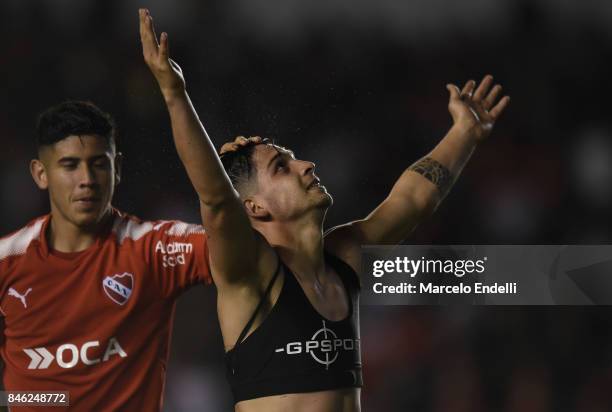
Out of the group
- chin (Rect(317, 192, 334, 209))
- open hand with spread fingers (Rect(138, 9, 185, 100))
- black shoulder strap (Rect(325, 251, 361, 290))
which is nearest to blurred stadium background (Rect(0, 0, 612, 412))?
black shoulder strap (Rect(325, 251, 361, 290))

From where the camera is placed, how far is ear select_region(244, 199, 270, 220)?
9.83 feet

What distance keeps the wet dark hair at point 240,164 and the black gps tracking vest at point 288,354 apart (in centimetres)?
37


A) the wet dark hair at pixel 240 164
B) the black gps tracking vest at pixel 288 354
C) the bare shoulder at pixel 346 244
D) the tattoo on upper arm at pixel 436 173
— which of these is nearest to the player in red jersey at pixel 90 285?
the wet dark hair at pixel 240 164

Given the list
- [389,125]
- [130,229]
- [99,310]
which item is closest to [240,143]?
[130,229]

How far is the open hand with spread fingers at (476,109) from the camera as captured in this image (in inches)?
143

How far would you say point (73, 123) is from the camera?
3330mm

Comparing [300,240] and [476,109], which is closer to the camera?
[300,240]

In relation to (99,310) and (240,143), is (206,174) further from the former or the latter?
(99,310)

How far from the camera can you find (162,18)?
584 cm

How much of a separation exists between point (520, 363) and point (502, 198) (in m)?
1.12

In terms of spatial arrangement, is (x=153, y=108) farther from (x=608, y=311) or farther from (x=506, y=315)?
(x=608, y=311)

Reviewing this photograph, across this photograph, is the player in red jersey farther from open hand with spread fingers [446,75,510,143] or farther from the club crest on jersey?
open hand with spread fingers [446,75,510,143]

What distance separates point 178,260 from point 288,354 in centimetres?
74

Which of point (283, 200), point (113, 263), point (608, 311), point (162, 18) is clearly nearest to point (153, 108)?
point (162, 18)
